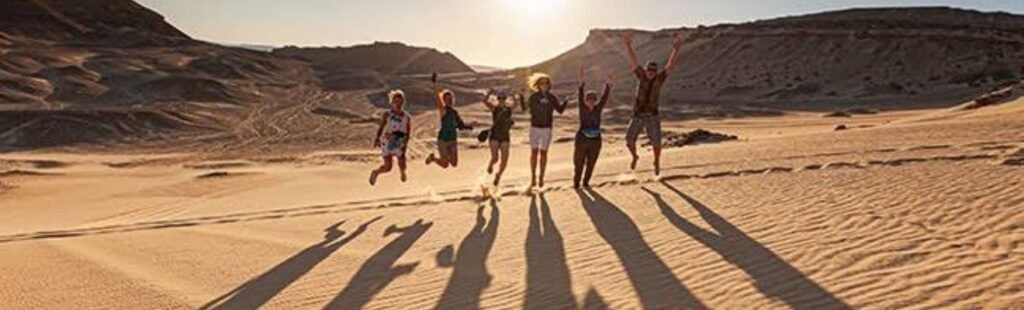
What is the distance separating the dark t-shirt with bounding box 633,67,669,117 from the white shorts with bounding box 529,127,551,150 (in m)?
1.17

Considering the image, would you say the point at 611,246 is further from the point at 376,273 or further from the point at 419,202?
the point at 419,202

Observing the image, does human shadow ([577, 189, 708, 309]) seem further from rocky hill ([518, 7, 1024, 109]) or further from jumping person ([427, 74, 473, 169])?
rocky hill ([518, 7, 1024, 109])

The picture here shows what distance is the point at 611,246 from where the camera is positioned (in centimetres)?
727

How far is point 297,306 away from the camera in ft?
19.4

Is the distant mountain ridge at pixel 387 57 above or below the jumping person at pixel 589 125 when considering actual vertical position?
above

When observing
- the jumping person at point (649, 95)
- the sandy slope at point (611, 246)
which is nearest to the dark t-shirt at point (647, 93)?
the jumping person at point (649, 95)

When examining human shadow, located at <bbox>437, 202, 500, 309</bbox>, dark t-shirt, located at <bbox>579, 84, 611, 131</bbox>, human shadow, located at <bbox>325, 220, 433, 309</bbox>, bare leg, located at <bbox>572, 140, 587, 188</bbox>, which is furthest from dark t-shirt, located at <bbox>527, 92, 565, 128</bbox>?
human shadow, located at <bbox>325, 220, 433, 309</bbox>

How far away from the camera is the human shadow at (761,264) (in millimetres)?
5407

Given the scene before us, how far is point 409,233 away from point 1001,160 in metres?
7.13

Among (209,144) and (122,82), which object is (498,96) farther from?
(122,82)

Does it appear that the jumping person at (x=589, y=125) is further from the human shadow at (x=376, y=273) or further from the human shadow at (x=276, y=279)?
the human shadow at (x=276, y=279)

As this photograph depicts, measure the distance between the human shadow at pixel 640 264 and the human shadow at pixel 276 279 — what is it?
238cm

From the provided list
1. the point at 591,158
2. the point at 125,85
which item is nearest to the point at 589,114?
the point at 591,158

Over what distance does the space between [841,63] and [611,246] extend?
59.5m
